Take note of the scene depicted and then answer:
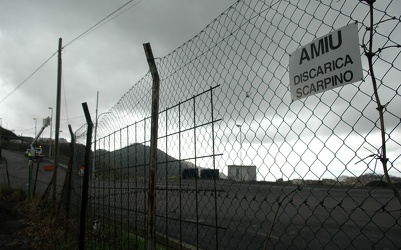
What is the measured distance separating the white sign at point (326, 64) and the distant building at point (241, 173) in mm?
733

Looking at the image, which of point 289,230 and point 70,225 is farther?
point 289,230

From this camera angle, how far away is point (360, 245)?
755cm

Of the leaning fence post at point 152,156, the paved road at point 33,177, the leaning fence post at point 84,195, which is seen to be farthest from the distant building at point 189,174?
the paved road at point 33,177

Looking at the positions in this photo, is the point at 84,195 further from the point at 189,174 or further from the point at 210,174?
the point at 210,174

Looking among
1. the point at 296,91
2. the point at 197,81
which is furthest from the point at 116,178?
the point at 296,91

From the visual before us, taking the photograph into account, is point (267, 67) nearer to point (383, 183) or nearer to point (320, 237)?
point (383, 183)

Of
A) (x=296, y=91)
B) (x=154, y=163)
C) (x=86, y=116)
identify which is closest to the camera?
(x=296, y=91)

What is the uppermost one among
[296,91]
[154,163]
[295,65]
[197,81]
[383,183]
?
[197,81]

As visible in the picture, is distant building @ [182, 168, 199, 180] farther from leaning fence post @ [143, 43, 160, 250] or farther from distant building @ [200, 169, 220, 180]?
leaning fence post @ [143, 43, 160, 250]

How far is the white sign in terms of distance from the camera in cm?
185

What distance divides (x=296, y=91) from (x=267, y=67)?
40 centimetres

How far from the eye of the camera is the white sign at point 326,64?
72.9 inches

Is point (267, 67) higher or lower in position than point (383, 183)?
higher

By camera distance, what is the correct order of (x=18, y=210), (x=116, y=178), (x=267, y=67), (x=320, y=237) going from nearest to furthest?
(x=267, y=67)
(x=116, y=178)
(x=320, y=237)
(x=18, y=210)
